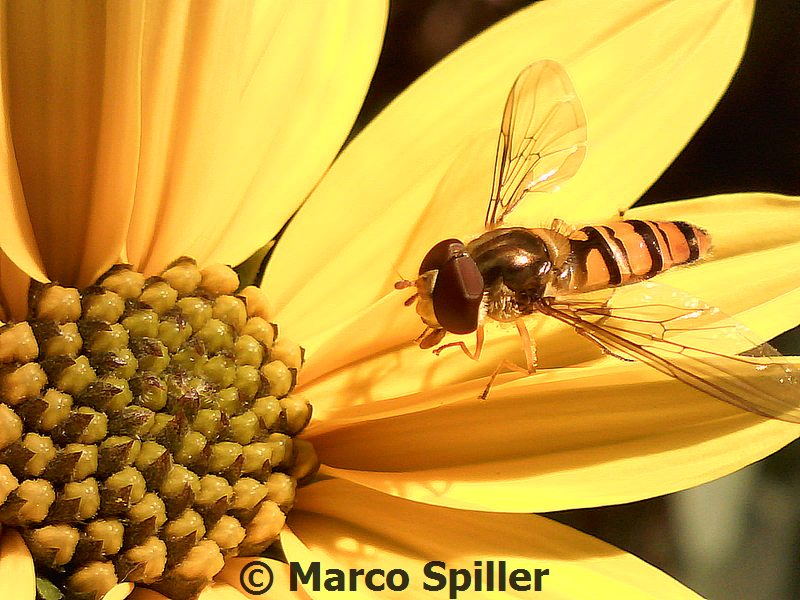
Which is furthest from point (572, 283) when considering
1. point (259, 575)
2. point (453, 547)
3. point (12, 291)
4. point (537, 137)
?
point (12, 291)

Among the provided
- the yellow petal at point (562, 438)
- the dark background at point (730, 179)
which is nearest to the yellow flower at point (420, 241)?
the yellow petal at point (562, 438)

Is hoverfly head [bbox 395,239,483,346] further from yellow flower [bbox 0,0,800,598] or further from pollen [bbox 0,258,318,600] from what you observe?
pollen [bbox 0,258,318,600]

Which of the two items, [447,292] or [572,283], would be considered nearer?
[447,292]

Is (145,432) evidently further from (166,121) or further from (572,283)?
(572,283)

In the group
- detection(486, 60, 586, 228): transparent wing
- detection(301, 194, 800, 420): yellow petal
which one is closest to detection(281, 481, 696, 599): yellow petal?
detection(301, 194, 800, 420): yellow petal

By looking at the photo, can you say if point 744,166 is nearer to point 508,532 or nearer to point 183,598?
point 508,532

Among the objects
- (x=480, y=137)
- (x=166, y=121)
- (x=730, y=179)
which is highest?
(x=730, y=179)

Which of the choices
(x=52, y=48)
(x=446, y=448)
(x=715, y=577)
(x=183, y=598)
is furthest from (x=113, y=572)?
(x=715, y=577)
